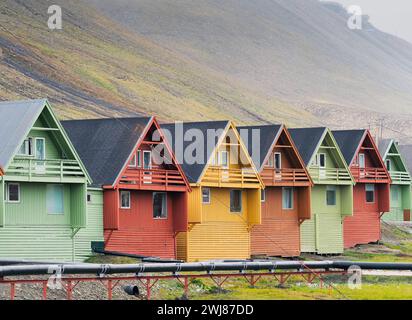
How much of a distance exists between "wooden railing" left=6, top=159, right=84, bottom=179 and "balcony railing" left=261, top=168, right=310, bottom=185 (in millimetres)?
17072

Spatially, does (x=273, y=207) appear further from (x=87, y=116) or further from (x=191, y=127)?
(x=87, y=116)

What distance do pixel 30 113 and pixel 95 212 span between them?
7.34 meters

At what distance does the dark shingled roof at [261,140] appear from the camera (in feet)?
266

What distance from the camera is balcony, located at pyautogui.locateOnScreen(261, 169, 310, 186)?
82625 mm

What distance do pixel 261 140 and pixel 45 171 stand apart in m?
18.8

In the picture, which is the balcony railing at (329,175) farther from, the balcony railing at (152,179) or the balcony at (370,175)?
the balcony railing at (152,179)

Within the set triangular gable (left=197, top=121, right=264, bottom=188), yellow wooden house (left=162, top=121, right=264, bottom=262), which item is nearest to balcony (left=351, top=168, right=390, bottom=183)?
yellow wooden house (left=162, top=121, right=264, bottom=262)

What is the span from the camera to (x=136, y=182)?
238 ft

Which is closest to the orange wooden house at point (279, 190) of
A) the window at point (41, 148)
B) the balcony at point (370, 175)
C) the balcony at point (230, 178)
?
A: the balcony at point (230, 178)

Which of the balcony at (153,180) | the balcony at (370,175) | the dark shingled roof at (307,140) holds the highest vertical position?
the dark shingled roof at (307,140)

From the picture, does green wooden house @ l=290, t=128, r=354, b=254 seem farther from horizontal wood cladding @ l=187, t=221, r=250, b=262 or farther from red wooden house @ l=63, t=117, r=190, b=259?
red wooden house @ l=63, t=117, r=190, b=259

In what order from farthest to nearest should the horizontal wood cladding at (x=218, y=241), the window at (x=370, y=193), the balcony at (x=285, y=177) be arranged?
the window at (x=370, y=193)
the balcony at (x=285, y=177)
the horizontal wood cladding at (x=218, y=241)

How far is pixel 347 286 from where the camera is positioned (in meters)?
67.8

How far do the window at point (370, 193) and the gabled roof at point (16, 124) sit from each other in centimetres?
3445
